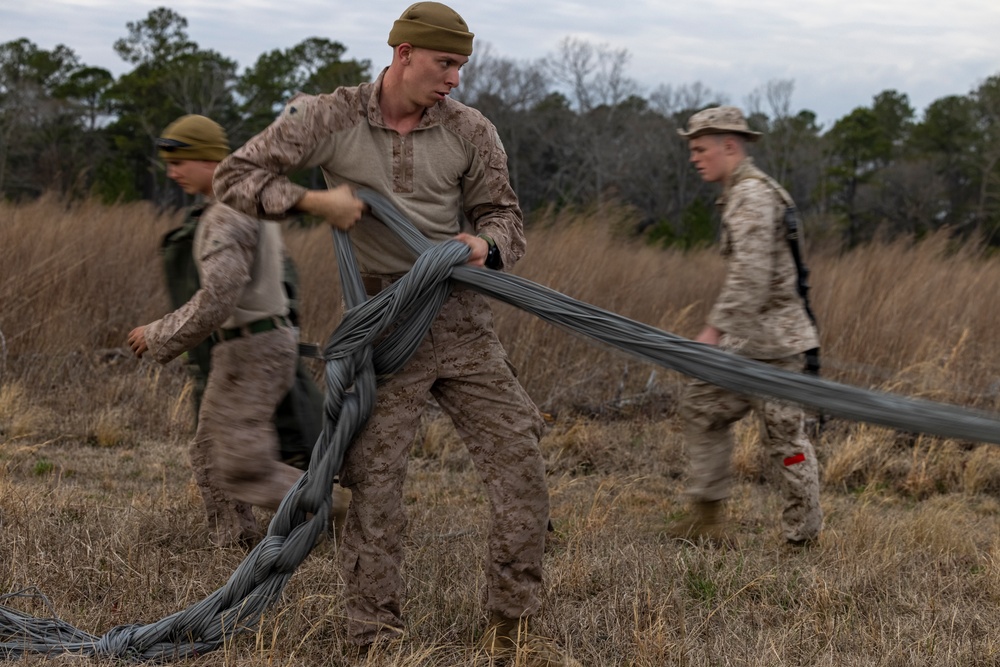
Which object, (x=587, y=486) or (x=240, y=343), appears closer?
(x=240, y=343)

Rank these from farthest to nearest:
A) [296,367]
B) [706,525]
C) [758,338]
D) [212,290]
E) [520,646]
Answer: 1. [706,525]
2. [758,338]
3. [296,367]
4. [212,290]
5. [520,646]

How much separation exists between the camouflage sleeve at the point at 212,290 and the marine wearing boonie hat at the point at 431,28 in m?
1.02

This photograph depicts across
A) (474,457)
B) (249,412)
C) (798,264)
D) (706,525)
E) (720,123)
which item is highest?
(720,123)

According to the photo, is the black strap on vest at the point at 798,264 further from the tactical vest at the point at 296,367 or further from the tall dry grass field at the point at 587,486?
the tactical vest at the point at 296,367

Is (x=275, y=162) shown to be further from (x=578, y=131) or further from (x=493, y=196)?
(x=578, y=131)

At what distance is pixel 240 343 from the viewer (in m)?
3.76

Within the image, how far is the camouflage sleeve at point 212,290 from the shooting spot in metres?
3.53

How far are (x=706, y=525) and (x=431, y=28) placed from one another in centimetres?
252

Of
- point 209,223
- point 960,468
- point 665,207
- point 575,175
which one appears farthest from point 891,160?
point 209,223

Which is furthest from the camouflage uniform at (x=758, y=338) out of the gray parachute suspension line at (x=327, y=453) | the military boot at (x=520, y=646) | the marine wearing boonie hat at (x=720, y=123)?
the gray parachute suspension line at (x=327, y=453)

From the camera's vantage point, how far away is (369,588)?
3.07 m

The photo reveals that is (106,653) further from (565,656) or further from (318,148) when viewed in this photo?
(318,148)

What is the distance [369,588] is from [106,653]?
76 cm

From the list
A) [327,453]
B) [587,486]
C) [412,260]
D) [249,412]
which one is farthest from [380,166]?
[587,486]
